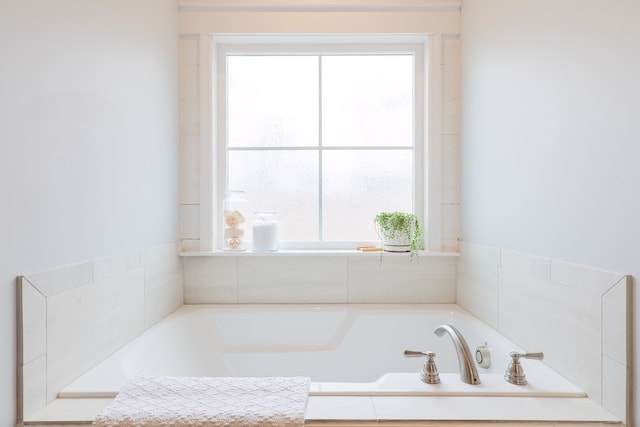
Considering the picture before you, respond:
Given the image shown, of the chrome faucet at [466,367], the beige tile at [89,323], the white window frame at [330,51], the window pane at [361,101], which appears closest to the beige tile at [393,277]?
the white window frame at [330,51]

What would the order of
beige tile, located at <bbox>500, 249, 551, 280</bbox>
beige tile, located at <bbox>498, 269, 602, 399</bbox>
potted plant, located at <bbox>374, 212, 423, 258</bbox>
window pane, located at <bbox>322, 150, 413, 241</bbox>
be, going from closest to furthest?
beige tile, located at <bbox>498, 269, 602, 399</bbox> → beige tile, located at <bbox>500, 249, 551, 280</bbox> → potted plant, located at <bbox>374, 212, 423, 258</bbox> → window pane, located at <bbox>322, 150, 413, 241</bbox>

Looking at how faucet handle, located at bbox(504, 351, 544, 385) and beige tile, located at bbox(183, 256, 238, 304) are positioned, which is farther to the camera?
beige tile, located at bbox(183, 256, 238, 304)

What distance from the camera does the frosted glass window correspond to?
2.36 meters

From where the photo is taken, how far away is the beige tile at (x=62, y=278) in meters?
1.13

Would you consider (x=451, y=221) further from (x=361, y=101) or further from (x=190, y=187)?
(x=190, y=187)

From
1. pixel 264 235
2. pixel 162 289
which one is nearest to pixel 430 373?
pixel 264 235

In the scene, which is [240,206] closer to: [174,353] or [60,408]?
[174,353]

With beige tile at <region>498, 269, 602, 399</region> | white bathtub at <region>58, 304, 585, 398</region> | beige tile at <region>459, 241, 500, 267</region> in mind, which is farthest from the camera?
white bathtub at <region>58, 304, 585, 398</region>

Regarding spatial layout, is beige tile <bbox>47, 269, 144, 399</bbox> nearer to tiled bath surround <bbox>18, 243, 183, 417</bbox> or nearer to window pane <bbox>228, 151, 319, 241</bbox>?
tiled bath surround <bbox>18, 243, 183, 417</bbox>

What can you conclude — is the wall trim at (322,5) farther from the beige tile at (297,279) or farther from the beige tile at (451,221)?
the beige tile at (297,279)

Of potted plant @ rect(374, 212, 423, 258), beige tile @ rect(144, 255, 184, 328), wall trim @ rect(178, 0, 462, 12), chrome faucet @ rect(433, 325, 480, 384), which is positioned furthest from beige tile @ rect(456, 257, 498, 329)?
beige tile @ rect(144, 255, 184, 328)

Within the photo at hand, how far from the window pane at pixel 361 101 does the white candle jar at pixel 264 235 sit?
52cm

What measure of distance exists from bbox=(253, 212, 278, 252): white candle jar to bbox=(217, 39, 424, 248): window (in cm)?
16

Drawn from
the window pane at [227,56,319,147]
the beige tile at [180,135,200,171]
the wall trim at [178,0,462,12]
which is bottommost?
the beige tile at [180,135,200,171]
